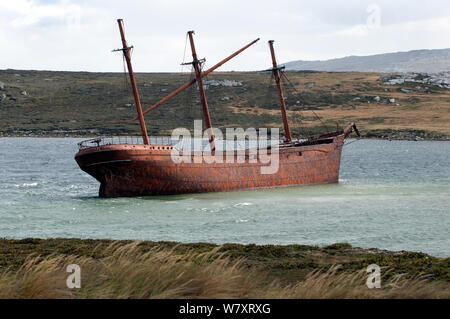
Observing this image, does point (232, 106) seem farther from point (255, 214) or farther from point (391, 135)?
point (255, 214)

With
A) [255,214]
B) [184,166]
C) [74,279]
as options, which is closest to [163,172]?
[184,166]

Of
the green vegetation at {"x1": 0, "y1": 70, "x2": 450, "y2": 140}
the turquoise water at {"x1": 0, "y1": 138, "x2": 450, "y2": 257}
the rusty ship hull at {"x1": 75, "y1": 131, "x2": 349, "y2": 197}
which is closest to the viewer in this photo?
the turquoise water at {"x1": 0, "y1": 138, "x2": 450, "y2": 257}

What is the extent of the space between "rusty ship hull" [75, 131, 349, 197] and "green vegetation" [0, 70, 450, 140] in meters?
66.8

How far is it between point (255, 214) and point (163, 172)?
9428 millimetres

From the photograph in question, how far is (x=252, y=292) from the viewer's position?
990 centimetres

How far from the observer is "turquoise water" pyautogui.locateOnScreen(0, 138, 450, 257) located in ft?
71.9

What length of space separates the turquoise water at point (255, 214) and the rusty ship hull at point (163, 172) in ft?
3.48

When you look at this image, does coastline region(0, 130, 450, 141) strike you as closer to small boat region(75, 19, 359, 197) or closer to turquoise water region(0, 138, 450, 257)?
small boat region(75, 19, 359, 197)

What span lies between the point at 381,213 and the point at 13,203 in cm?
1943

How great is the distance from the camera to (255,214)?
27.7 m

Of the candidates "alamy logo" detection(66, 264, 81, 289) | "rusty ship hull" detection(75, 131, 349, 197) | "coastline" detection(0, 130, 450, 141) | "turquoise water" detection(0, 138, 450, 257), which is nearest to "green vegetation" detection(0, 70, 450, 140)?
"coastline" detection(0, 130, 450, 141)

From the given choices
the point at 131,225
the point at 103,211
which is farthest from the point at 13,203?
the point at 131,225
